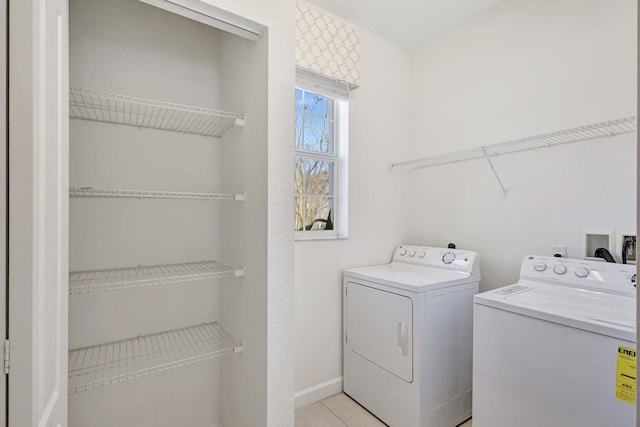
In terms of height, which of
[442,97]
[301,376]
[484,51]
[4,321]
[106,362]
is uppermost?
[484,51]

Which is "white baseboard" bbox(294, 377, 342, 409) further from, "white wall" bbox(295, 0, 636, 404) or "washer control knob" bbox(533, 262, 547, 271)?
"washer control knob" bbox(533, 262, 547, 271)

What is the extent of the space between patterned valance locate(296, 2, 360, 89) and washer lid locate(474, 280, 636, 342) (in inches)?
71.8

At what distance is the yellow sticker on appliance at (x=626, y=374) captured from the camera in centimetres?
109

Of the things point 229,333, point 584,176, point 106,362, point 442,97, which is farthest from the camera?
point 442,97

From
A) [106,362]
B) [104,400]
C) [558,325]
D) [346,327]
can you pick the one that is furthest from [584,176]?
[104,400]

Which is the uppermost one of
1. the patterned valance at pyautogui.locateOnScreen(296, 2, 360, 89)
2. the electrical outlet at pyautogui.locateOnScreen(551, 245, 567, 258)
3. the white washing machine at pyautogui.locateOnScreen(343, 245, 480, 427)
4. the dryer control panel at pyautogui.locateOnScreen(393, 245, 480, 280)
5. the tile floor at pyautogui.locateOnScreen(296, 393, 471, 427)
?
the patterned valance at pyautogui.locateOnScreen(296, 2, 360, 89)

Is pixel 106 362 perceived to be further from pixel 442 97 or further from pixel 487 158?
Result: pixel 442 97

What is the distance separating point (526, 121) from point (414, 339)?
5.41 ft

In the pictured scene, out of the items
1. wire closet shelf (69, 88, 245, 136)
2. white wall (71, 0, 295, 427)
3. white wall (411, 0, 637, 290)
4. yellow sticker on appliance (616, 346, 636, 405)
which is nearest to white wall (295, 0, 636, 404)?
white wall (411, 0, 637, 290)

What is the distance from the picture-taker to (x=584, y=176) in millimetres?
1823

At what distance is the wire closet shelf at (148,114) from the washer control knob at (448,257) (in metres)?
1.71

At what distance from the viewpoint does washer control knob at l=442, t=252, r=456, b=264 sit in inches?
86.7

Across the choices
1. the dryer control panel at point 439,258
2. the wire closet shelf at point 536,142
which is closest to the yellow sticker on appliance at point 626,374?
the dryer control panel at point 439,258

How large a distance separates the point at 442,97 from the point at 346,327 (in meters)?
2.07
